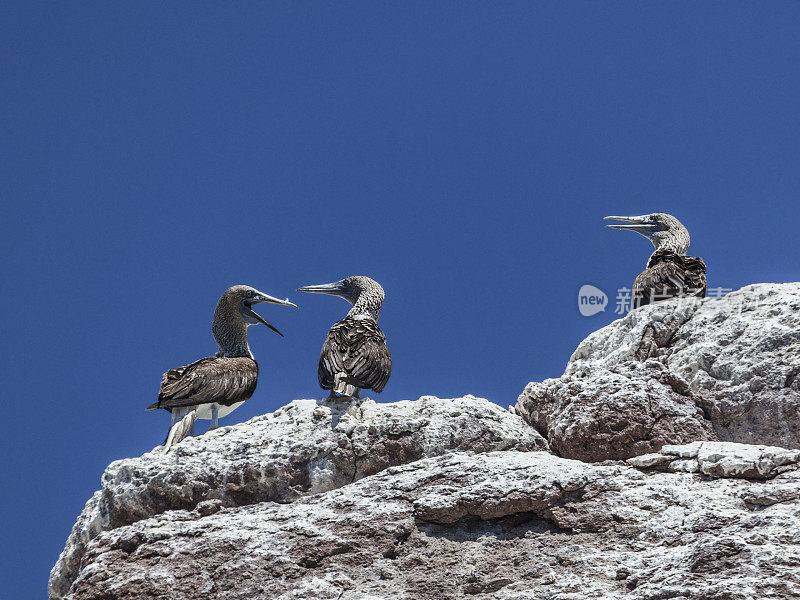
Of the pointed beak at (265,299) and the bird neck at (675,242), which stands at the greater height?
the bird neck at (675,242)

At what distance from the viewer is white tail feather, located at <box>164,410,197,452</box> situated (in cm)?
850

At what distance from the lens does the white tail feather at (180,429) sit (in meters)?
8.50

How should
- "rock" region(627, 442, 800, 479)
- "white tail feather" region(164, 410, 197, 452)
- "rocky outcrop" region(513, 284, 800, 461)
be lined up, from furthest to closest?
"white tail feather" region(164, 410, 197, 452)
"rocky outcrop" region(513, 284, 800, 461)
"rock" region(627, 442, 800, 479)

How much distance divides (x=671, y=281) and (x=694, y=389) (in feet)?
8.56

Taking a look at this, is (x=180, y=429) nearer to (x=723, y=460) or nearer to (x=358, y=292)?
(x=358, y=292)

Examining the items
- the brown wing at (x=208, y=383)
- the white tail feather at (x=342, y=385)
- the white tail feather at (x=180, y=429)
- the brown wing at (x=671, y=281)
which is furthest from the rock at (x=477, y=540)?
the brown wing at (x=671, y=281)

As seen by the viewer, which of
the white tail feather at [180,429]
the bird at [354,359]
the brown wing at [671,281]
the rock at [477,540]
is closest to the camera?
the rock at [477,540]

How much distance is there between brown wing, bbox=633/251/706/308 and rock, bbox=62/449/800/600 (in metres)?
4.26

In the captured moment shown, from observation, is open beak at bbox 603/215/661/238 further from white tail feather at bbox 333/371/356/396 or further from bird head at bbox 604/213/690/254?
white tail feather at bbox 333/371/356/396

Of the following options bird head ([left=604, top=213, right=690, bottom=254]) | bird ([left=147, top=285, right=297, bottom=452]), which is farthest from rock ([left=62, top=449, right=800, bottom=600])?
bird head ([left=604, top=213, right=690, bottom=254])

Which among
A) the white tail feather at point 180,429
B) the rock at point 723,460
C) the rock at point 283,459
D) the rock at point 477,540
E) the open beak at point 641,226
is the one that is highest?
the open beak at point 641,226

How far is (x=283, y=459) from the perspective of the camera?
23.5 ft

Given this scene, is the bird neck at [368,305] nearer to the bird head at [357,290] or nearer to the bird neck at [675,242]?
the bird head at [357,290]

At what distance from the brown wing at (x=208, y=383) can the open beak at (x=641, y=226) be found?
6.69 m
